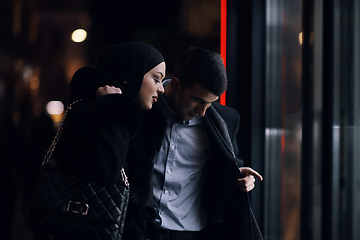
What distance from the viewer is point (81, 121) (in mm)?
968

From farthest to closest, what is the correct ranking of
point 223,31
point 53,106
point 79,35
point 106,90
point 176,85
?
point 53,106, point 79,35, point 223,31, point 176,85, point 106,90

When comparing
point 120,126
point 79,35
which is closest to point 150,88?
point 120,126

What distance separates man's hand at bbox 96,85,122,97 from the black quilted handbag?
285mm

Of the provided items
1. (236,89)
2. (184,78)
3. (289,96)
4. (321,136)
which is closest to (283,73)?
(289,96)

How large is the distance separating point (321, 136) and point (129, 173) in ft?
2.98

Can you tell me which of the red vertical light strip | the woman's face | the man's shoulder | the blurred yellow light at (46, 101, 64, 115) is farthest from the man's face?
the blurred yellow light at (46, 101, 64, 115)

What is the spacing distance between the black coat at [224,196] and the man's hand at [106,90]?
0.51m

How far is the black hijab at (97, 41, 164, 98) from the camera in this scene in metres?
1.16

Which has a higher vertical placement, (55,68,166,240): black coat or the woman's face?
the woman's face

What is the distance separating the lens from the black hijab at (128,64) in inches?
45.6

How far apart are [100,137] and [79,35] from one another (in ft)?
10.3

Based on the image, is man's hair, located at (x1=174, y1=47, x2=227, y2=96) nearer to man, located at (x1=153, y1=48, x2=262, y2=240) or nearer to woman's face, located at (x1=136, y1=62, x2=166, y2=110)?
man, located at (x1=153, y1=48, x2=262, y2=240)

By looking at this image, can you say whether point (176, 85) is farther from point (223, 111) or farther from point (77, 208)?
point (77, 208)

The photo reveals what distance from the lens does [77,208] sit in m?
0.97
